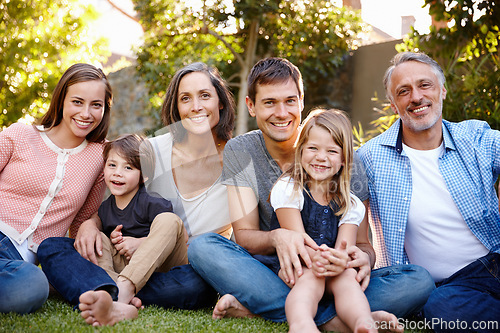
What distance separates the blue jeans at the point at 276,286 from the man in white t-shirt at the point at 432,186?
0.59ft

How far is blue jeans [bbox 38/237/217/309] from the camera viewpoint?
2324 millimetres

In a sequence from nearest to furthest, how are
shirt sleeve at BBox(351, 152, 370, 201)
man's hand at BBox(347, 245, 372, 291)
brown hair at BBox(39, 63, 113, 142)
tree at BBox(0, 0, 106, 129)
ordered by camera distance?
man's hand at BBox(347, 245, 372, 291) < shirt sleeve at BBox(351, 152, 370, 201) < brown hair at BBox(39, 63, 113, 142) < tree at BBox(0, 0, 106, 129)

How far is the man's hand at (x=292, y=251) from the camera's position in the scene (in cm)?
218

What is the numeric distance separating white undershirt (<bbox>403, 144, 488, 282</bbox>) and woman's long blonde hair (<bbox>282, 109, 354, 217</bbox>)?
43cm

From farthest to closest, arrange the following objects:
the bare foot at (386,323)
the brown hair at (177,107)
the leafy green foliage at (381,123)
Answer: the leafy green foliage at (381,123) < the brown hair at (177,107) < the bare foot at (386,323)

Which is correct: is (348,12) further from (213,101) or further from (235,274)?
(235,274)

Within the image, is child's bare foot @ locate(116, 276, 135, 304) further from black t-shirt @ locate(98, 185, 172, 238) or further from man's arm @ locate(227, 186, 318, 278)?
man's arm @ locate(227, 186, 318, 278)

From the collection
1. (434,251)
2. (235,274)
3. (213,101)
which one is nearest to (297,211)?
(235,274)

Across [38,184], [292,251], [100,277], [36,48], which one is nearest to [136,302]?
[100,277]

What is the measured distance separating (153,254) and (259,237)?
1.72ft

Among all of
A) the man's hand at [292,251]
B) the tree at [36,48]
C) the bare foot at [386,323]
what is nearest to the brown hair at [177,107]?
the man's hand at [292,251]

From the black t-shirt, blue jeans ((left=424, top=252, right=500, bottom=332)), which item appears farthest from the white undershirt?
the black t-shirt

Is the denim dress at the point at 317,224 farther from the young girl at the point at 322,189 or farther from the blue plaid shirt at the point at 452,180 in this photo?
the blue plaid shirt at the point at 452,180

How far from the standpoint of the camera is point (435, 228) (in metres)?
2.59
